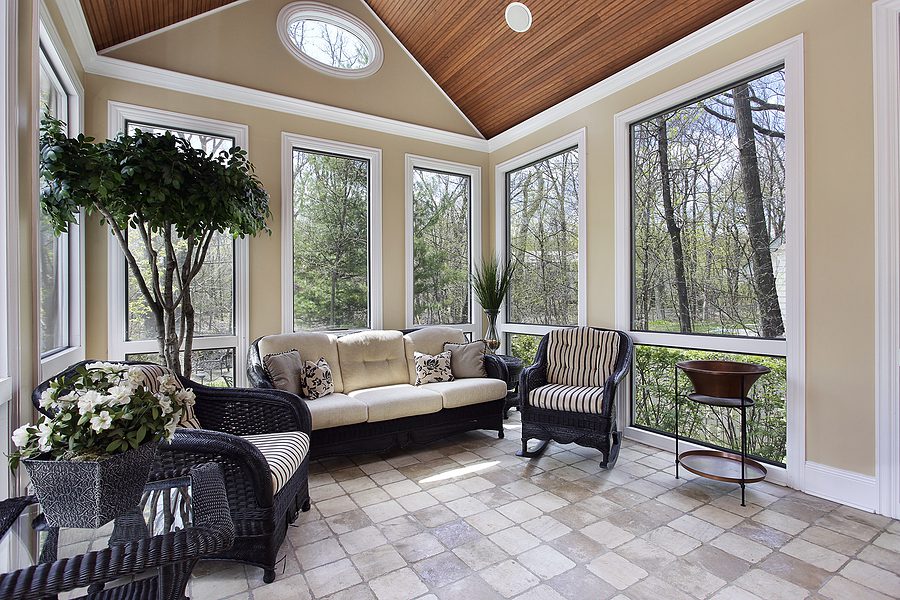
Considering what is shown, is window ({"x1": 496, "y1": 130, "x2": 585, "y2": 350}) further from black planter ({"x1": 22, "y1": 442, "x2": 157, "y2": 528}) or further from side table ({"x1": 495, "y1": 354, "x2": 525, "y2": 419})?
black planter ({"x1": 22, "y1": 442, "x2": 157, "y2": 528})

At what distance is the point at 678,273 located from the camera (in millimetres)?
3824

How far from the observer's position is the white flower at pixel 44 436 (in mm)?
1154

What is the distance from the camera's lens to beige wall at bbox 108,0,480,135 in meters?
4.02

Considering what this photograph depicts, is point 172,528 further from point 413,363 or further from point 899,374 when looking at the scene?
point 899,374

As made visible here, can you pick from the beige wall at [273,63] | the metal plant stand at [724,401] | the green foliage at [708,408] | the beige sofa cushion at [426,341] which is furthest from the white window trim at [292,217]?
the metal plant stand at [724,401]

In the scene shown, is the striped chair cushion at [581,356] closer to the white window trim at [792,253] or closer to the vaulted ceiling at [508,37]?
the white window trim at [792,253]

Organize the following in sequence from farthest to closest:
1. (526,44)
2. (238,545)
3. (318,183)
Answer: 1. (318,183)
2. (526,44)
3. (238,545)

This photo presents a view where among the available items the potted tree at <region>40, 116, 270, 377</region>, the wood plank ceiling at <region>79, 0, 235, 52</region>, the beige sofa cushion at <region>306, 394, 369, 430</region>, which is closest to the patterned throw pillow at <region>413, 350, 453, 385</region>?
the beige sofa cushion at <region>306, 394, 369, 430</region>

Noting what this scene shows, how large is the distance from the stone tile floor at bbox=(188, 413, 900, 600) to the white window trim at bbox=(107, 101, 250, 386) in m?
1.57

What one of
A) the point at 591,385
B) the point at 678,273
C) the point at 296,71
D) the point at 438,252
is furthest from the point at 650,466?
the point at 296,71

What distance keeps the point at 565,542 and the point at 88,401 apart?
7.20 feet

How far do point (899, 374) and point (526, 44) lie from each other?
3744 millimetres

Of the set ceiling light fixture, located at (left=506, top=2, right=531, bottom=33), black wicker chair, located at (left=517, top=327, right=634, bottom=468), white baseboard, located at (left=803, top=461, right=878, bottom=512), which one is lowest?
white baseboard, located at (left=803, top=461, right=878, bottom=512)

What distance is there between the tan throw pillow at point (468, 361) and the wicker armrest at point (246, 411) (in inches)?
75.6
